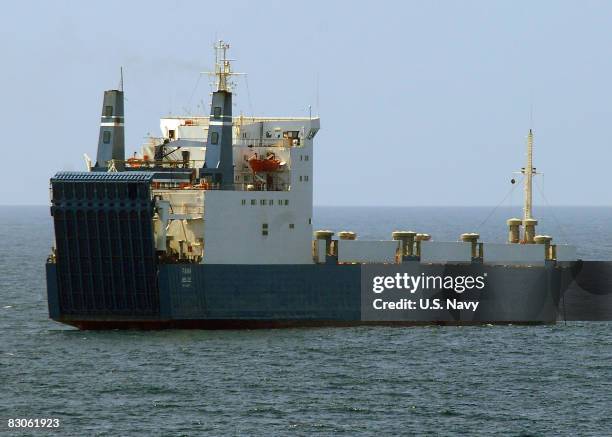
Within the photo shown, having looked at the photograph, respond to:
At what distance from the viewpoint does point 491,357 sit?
177 feet

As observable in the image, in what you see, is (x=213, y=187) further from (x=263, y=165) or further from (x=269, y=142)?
(x=269, y=142)

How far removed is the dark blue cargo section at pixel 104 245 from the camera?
180ft

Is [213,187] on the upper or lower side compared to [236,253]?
upper

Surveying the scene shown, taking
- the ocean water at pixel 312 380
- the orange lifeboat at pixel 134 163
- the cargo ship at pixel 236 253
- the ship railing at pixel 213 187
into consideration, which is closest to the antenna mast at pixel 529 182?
the cargo ship at pixel 236 253

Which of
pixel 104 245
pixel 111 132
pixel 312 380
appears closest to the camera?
pixel 312 380

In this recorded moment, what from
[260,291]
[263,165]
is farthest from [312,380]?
[263,165]

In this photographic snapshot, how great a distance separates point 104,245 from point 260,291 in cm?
669

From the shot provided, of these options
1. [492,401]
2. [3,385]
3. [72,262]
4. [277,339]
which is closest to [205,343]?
[277,339]

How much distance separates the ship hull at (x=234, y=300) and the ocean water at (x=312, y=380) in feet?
1.82

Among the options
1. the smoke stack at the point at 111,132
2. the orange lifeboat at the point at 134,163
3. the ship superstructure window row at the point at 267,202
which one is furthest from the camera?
the smoke stack at the point at 111,132

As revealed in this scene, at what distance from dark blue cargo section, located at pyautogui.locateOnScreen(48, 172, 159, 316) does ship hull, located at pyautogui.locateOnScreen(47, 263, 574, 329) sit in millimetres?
64

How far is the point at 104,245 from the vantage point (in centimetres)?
5541

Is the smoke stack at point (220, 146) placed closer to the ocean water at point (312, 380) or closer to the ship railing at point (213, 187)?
the ship railing at point (213, 187)

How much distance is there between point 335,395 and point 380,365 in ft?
18.2
